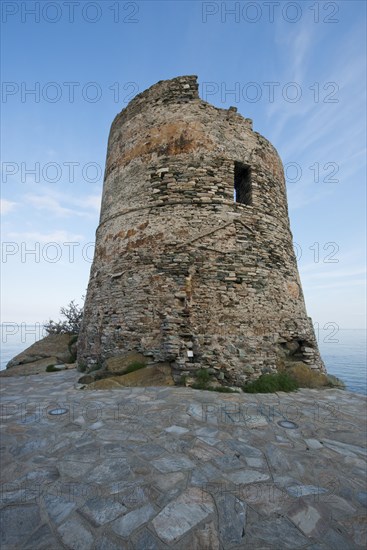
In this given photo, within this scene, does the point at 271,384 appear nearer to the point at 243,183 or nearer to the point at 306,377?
the point at 306,377

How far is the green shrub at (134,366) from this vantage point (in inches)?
244

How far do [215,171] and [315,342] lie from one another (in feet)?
17.3

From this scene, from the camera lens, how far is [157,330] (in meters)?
6.53

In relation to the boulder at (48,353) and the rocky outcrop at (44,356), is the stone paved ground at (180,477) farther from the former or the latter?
the boulder at (48,353)

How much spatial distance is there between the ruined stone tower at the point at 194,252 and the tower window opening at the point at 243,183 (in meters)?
0.04

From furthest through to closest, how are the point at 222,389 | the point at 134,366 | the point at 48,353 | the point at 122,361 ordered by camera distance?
the point at 48,353
the point at 122,361
the point at 134,366
the point at 222,389

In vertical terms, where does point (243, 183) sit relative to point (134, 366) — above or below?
above

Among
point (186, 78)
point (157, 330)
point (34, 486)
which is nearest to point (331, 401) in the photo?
point (157, 330)

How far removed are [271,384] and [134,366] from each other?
A: 298 cm

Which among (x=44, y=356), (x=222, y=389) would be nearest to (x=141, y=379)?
(x=222, y=389)

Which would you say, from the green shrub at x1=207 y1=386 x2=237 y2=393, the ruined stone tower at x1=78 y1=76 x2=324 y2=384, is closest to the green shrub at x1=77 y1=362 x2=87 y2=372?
the ruined stone tower at x1=78 y1=76 x2=324 y2=384

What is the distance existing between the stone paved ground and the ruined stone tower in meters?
2.05

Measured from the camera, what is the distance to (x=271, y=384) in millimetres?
5891

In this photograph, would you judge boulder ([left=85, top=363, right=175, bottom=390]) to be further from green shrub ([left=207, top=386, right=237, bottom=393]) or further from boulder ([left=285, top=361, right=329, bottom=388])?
boulder ([left=285, top=361, right=329, bottom=388])
